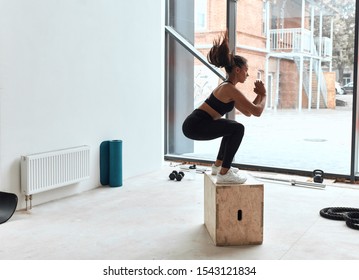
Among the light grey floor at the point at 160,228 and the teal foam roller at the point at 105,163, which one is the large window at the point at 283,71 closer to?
the light grey floor at the point at 160,228

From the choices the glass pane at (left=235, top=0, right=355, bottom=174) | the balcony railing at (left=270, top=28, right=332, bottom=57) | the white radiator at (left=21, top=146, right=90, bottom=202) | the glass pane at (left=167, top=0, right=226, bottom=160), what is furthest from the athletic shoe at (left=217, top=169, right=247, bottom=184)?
the glass pane at (left=167, top=0, right=226, bottom=160)

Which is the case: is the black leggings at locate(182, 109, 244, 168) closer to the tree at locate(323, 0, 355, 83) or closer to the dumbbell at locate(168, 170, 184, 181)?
the dumbbell at locate(168, 170, 184, 181)

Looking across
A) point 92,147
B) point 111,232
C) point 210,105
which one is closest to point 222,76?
point 92,147

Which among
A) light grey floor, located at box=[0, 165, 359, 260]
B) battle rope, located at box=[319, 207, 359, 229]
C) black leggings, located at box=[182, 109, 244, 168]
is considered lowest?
light grey floor, located at box=[0, 165, 359, 260]

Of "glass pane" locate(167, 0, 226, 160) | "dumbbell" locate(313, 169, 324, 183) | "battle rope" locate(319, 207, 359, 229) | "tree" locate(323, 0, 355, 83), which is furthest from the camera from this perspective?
"glass pane" locate(167, 0, 226, 160)

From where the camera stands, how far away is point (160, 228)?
3.62 metres

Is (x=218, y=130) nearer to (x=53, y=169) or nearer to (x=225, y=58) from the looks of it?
(x=225, y=58)

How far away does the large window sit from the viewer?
5.45m

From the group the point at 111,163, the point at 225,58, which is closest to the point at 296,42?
the point at 225,58

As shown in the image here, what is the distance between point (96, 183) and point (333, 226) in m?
2.61

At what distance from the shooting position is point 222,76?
6453 mm

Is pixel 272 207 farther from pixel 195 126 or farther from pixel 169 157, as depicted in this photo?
pixel 169 157

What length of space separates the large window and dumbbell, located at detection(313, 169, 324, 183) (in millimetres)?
272

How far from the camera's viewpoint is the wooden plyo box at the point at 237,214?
3211mm
